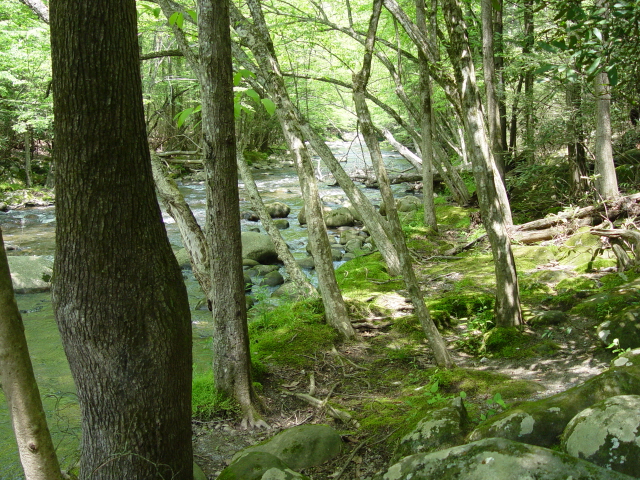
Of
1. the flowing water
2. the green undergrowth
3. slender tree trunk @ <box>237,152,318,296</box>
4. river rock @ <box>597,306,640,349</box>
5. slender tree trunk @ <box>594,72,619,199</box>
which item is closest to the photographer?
river rock @ <box>597,306,640,349</box>

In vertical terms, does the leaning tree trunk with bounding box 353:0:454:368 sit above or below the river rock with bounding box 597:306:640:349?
above

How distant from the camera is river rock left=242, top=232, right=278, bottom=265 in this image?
11.9 metres

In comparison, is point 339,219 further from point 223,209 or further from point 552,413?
point 552,413

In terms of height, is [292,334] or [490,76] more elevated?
[490,76]

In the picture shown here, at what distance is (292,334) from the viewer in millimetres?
5867

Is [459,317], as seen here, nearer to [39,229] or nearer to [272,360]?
[272,360]

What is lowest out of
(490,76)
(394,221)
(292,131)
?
(394,221)

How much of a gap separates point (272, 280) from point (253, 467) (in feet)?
25.1

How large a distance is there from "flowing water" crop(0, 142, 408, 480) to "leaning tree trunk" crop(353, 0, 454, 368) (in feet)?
3.50

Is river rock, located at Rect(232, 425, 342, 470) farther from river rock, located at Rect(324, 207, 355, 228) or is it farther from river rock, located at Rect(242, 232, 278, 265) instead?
river rock, located at Rect(324, 207, 355, 228)

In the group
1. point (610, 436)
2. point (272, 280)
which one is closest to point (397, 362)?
→ point (610, 436)

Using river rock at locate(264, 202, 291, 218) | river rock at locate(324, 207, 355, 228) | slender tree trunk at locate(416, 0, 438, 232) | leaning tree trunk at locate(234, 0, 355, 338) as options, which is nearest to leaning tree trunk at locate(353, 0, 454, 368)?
leaning tree trunk at locate(234, 0, 355, 338)

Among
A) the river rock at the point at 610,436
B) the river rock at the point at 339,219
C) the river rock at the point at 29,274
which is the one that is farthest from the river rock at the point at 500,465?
the river rock at the point at 339,219

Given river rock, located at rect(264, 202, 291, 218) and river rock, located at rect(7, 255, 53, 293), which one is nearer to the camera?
river rock, located at rect(7, 255, 53, 293)
